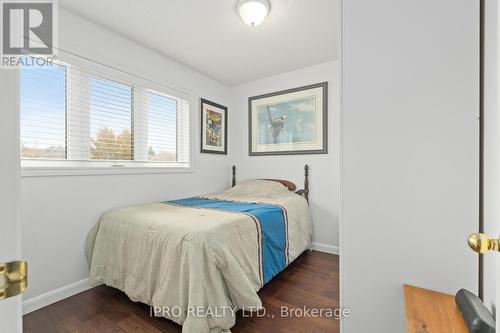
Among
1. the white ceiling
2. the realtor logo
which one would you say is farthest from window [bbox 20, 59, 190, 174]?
the white ceiling

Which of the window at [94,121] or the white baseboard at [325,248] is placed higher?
the window at [94,121]

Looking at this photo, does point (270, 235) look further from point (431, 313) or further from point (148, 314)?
point (431, 313)

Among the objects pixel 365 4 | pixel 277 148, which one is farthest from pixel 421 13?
pixel 277 148

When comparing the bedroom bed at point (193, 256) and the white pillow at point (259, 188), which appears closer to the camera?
the bedroom bed at point (193, 256)

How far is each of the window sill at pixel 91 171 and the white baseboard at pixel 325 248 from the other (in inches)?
82.2

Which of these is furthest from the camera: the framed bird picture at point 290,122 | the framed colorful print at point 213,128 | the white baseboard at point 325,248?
the framed colorful print at point 213,128

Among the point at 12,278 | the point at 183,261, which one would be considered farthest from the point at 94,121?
the point at 12,278

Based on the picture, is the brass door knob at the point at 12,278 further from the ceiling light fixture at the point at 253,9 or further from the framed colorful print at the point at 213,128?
the framed colorful print at the point at 213,128

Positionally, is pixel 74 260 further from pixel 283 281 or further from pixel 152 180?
pixel 283 281

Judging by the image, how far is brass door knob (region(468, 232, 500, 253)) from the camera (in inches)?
16.8

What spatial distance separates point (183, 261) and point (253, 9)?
1966 millimetres

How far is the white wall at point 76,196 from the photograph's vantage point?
1774 mm

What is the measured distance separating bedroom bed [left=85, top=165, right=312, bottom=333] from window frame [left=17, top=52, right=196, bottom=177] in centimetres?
46

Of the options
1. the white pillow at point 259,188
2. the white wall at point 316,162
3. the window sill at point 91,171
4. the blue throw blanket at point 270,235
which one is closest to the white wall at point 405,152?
the blue throw blanket at point 270,235
